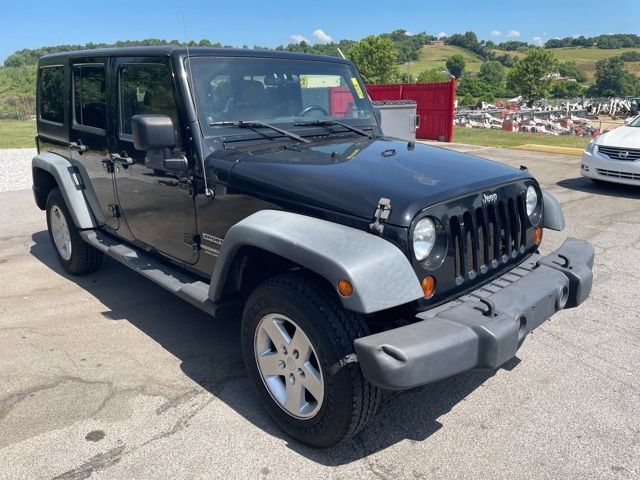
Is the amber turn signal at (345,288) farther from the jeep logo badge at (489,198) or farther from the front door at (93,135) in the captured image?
the front door at (93,135)

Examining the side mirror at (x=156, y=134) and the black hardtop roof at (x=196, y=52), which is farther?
the black hardtop roof at (x=196, y=52)

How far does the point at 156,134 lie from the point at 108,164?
4.12ft

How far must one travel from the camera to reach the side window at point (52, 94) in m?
4.97

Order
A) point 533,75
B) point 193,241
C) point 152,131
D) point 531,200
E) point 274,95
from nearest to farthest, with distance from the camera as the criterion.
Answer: point 152,131, point 531,200, point 193,241, point 274,95, point 533,75

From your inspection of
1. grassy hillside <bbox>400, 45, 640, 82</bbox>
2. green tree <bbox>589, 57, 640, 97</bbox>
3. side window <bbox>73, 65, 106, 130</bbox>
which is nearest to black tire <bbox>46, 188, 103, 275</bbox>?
side window <bbox>73, 65, 106, 130</bbox>

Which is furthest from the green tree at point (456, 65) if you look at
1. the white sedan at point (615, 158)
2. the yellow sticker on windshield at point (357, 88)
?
the yellow sticker on windshield at point (357, 88)

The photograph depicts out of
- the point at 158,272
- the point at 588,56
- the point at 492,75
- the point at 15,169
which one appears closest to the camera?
the point at 158,272

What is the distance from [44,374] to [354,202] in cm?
234

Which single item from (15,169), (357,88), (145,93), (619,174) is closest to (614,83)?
(619,174)

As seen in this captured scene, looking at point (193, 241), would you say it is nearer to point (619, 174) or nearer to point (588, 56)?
point (619, 174)

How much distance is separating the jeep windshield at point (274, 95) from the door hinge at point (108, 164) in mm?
1197

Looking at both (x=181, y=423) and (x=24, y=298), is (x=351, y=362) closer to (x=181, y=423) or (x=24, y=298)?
(x=181, y=423)

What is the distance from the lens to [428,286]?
259 cm

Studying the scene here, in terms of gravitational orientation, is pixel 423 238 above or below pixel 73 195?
above
